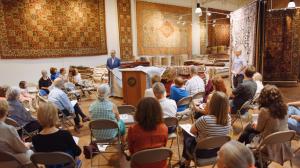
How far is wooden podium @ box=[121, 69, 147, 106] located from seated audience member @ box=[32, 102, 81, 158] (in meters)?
3.79

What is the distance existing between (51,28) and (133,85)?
3966mm

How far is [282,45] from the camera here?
28.4 ft

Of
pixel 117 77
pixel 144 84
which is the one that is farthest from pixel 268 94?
pixel 117 77

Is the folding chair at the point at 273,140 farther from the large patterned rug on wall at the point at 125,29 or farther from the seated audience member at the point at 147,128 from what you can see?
the large patterned rug on wall at the point at 125,29

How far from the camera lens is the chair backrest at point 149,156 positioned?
192 cm

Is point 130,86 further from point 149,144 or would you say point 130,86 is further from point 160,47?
point 160,47

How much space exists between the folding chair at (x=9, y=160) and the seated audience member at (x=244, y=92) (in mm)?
3280

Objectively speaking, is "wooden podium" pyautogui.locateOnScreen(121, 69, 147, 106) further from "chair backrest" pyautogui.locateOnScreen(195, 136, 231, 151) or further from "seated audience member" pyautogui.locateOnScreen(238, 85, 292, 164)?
"chair backrest" pyautogui.locateOnScreen(195, 136, 231, 151)

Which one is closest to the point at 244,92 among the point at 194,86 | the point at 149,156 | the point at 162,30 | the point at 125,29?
the point at 194,86

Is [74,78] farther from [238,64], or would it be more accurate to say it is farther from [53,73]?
[238,64]

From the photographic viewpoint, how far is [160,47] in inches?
455

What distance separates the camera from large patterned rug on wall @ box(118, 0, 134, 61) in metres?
9.82

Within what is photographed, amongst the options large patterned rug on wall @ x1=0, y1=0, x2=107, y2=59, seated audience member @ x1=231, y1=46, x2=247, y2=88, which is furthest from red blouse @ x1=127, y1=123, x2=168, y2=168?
large patterned rug on wall @ x1=0, y1=0, x2=107, y2=59

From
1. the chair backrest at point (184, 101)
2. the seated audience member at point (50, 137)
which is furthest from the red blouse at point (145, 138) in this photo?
the chair backrest at point (184, 101)
